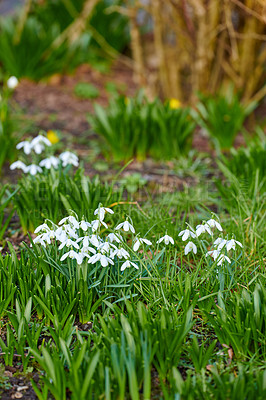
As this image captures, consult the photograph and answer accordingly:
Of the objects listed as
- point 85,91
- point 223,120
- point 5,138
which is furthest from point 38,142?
point 85,91

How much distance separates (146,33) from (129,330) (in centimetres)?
498

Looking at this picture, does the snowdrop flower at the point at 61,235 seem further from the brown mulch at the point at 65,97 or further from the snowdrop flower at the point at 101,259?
the brown mulch at the point at 65,97

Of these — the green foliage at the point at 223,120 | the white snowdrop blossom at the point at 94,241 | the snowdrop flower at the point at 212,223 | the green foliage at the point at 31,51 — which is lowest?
the snowdrop flower at the point at 212,223

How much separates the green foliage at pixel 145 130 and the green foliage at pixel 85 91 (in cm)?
117

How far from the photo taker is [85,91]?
4.96m

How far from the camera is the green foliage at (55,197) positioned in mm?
2680

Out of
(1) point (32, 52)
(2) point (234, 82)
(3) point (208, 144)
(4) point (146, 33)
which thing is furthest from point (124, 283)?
(4) point (146, 33)

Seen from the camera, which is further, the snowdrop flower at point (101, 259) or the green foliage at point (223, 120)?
the green foliage at point (223, 120)

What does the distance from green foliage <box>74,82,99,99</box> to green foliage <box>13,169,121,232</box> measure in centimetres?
230

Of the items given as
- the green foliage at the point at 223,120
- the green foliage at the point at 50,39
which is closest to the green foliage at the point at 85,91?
the green foliage at the point at 50,39

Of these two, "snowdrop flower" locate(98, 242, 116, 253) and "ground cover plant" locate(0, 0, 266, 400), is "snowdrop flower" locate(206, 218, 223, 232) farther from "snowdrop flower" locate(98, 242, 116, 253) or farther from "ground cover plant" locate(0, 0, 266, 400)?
"snowdrop flower" locate(98, 242, 116, 253)

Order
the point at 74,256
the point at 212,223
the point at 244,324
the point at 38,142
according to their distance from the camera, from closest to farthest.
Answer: the point at 244,324 < the point at 74,256 < the point at 212,223 < the point at 38,142

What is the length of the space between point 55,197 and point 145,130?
1190 millimetres

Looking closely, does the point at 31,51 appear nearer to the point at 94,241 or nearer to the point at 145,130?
the point at 145,130
